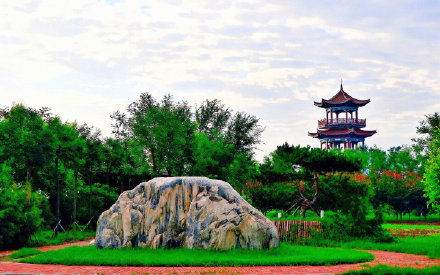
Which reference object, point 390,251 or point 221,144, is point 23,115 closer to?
point 221,144

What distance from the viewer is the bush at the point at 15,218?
1739 centimetres

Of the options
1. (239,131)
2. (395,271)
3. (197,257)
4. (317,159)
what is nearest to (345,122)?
(239,131)

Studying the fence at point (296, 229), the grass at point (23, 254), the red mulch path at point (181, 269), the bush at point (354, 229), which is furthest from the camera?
the fence at point (296, 229)

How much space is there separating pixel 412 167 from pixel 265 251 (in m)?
35.0

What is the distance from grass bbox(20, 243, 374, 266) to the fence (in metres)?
3.71

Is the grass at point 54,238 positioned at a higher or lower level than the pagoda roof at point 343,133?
lower

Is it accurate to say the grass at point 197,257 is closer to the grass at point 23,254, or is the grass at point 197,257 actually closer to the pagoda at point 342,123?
the grass at point 23,254

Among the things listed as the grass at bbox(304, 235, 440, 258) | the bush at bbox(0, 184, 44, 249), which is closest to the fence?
the grass at bbox(304, 235, 440, 258)

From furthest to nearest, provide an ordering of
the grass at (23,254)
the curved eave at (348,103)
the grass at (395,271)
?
the curved eave at (348,103), the grass at (23,254), the grass at (395,271)

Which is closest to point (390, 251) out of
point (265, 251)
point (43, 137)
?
point (265, 251)

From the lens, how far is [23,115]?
78.7ft

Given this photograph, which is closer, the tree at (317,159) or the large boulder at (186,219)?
the large boulder at (186,219)

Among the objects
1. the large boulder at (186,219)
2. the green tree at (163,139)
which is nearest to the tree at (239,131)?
the green tree at (163,139)

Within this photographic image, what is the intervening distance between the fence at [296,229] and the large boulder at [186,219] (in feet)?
12.2
